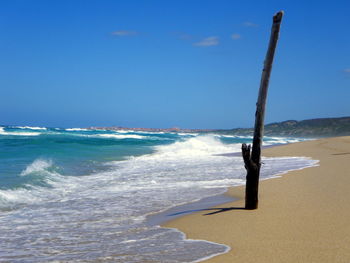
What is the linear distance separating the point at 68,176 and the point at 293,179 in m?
6.62

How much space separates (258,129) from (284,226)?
1762 mm

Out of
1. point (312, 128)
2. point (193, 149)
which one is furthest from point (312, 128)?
point (193, 149)

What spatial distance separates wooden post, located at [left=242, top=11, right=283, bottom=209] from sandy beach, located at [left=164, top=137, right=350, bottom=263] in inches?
10.7

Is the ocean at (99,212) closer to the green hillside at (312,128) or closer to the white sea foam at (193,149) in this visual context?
the white sea foam at (193,149)

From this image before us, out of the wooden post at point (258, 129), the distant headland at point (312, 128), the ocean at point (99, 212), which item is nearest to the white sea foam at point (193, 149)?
the ocean at point (99, 212)

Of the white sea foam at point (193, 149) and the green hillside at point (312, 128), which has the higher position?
the green hillside at point (312, 128)

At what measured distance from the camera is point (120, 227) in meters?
6.18

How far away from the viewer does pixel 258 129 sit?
6.70 m

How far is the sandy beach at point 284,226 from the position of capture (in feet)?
14.1

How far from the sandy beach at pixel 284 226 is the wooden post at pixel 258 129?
0.89 feet

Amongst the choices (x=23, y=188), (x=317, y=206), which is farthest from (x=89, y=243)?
Answer: (x=23, y=188)

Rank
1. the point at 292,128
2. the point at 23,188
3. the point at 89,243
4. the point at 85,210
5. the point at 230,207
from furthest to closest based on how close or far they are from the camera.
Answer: the point at 292,128
the point at 23,188
the point at 85,210
the point at 230,207
the point at 89,243

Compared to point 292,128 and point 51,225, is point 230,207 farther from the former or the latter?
point 292,128

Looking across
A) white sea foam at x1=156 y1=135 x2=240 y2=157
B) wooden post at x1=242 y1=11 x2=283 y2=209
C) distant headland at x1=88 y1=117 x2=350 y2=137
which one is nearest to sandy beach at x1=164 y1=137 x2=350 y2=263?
wooden post at x1=242 y1=11 x2=283 y2=209
